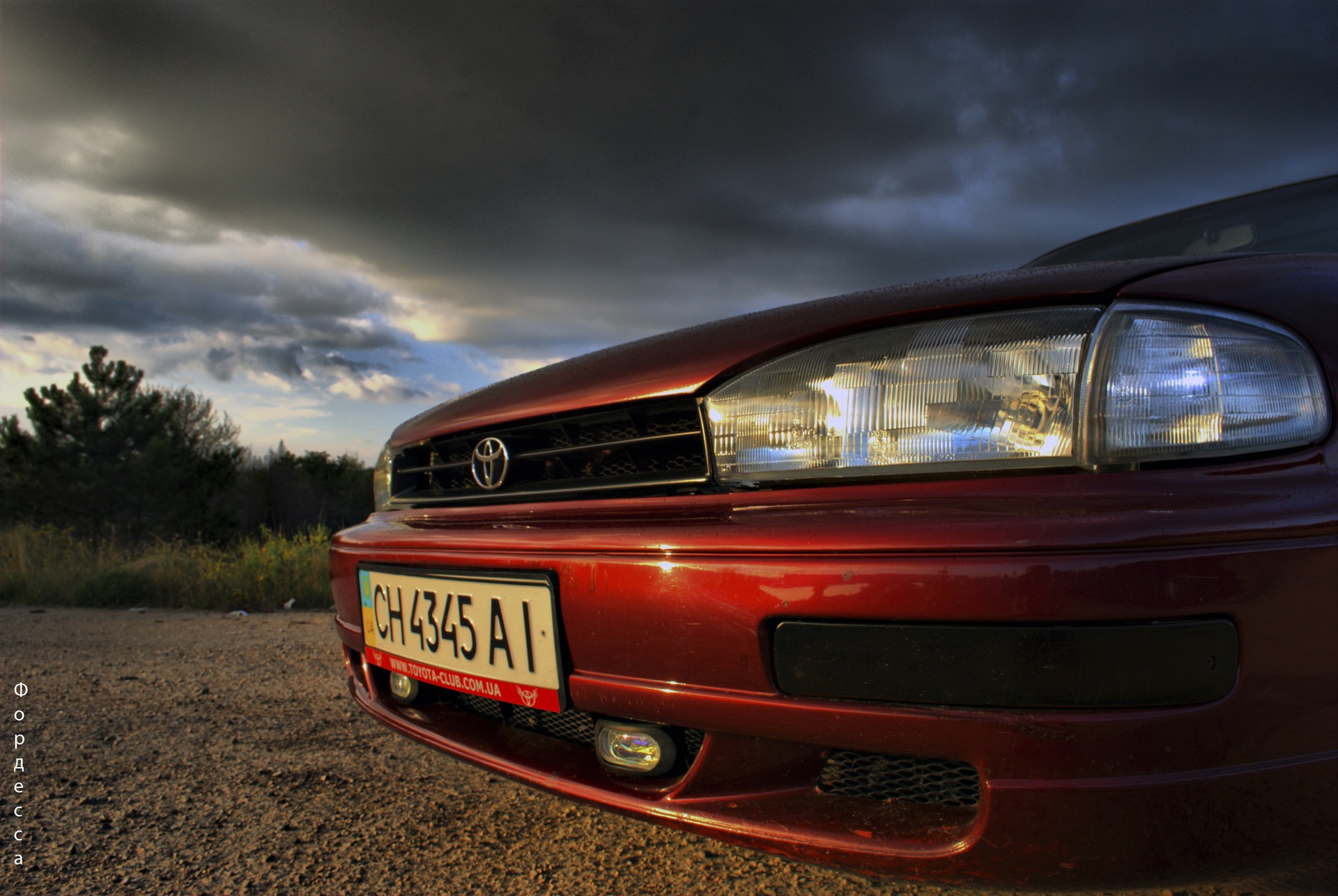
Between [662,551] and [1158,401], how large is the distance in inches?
25.6

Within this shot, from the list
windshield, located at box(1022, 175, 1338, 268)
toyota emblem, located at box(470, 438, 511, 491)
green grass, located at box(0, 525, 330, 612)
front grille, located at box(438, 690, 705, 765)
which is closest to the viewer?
front grille, located at box(438, 690, 705, 765)

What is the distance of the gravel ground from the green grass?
2.98m

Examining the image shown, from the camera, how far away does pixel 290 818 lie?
5.48 ft

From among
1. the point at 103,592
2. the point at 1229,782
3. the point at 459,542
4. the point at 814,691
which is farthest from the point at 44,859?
the point at 103,592

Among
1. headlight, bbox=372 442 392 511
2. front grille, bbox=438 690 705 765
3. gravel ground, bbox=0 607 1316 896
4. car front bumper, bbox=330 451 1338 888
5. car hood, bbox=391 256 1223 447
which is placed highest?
car hood, bbox=391 256 1223 447

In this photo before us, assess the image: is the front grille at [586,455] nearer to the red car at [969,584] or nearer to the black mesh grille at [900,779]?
the red car at [969,584]

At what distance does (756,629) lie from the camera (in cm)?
96

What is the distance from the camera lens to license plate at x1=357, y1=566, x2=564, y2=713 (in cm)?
120

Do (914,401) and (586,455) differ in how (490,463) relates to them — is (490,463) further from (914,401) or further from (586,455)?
(914,401)

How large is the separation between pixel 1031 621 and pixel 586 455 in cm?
80

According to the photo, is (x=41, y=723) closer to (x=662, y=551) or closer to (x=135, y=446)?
(x=662, y=551)

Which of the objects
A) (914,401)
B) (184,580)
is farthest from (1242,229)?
(184,580)

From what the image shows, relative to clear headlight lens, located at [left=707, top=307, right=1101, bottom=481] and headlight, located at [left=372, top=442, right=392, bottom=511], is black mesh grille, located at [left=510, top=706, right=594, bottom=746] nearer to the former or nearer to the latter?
clear headlight lens, located at [left=707, top=307, right=1101, bottom=481]

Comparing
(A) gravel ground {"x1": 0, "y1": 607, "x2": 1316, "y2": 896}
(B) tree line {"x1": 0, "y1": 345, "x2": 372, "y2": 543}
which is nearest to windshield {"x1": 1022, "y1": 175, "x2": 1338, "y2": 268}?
(A) gravel ground {"x1": 0, "y1": 607, "x2": 1316, "y2": 896}
